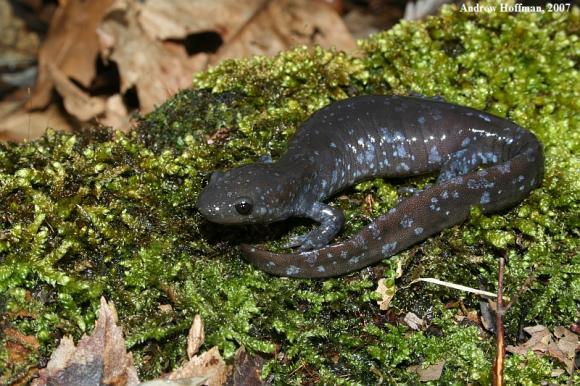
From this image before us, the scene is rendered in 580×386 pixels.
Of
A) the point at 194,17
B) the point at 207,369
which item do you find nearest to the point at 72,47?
the point at 194,17

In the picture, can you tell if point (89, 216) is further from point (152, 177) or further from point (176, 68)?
point (176, 68)

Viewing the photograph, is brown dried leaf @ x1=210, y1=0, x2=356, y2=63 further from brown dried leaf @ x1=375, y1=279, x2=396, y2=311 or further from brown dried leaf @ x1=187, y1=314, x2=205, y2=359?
brown dried leaf @ x1=187, y1=314, x2=205, y2=359

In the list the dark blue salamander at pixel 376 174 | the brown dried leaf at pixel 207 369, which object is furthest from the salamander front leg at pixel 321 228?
the brown dried leaf at pixel 207 369

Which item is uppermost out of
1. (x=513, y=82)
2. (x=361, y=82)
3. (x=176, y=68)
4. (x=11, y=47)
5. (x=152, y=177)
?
(x=513, y=82)

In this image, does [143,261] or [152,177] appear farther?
[152,177]

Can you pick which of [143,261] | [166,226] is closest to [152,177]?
[166,226]

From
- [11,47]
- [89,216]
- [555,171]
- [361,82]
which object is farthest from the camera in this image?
[11,47]
